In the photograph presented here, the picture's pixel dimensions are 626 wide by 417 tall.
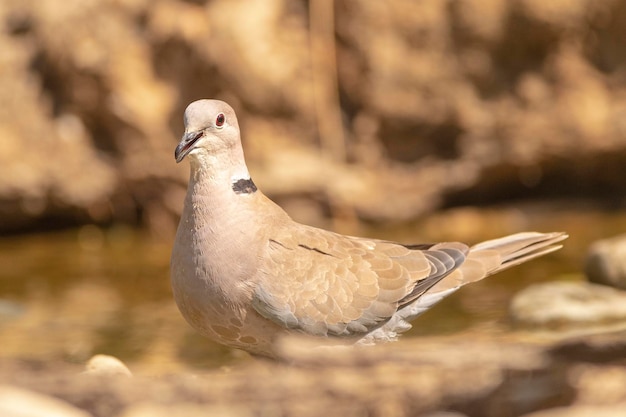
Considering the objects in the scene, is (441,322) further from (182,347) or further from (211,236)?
(211,236)

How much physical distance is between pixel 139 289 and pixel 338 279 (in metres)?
2.53

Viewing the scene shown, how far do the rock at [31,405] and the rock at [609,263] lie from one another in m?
3.43

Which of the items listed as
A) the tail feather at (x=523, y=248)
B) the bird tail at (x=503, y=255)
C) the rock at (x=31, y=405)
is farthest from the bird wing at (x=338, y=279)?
the rock at (x=31, y=405)

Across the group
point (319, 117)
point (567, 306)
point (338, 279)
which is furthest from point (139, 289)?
point (567, 306)

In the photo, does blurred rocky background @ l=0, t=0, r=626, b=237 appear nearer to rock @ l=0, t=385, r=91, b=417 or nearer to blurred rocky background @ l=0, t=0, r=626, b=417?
blurred rocky background @ l=0, t=0, r=626, b=417

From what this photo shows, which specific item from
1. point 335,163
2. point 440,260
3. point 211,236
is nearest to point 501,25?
point 335,163

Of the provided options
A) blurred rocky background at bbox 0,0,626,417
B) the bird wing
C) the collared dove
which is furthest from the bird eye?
blurred rocky background at bbox 0,0,626,417

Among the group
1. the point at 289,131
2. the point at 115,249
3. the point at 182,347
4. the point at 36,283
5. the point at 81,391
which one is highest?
the point at 289,131

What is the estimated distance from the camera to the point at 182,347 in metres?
4.95

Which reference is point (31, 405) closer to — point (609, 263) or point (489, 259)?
point (489, 259)

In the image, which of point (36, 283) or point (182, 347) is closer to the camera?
point (182, 347)

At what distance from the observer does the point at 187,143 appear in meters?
3.71

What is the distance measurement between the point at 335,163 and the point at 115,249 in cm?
175

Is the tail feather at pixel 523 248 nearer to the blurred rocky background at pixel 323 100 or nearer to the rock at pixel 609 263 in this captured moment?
the rock at pixel 609 263
